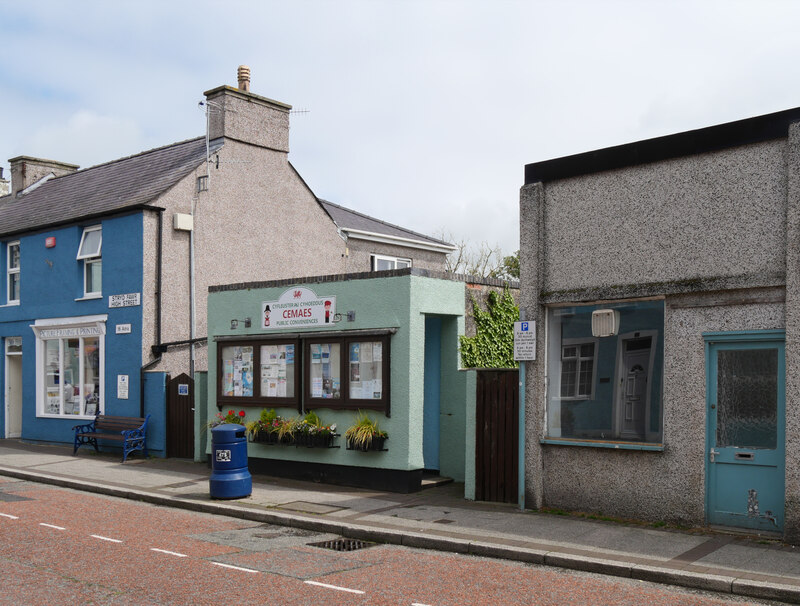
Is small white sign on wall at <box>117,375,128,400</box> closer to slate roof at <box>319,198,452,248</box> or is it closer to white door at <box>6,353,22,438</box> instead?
white door at <box>6,353,22,438</box>

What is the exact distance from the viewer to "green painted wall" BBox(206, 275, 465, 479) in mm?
12578

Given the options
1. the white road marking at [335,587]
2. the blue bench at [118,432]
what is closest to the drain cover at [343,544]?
the white road marking at [335,587]

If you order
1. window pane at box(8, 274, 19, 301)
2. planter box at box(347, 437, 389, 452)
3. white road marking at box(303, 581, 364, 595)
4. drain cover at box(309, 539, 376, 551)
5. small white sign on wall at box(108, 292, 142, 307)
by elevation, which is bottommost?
drain cover at box(309, 539, 376, 551)

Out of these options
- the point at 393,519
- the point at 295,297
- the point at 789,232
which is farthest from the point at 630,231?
the point at 295,297

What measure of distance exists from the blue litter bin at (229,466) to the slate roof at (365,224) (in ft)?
39.0

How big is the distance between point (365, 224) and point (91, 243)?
29.4ft

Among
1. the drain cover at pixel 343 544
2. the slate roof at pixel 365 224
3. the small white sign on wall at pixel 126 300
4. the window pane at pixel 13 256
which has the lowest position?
the drain cover at pixel 343 544

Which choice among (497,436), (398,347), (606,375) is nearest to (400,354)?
(398,347)

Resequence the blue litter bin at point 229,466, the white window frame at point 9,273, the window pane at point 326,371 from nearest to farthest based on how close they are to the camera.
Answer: the blue litter bin at point 229,466 < the window pane at point 326,371 < the white window frame at point 9,273

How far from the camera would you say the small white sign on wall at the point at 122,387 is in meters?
18.2

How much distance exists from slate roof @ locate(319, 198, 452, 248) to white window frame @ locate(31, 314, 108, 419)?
24.8ft

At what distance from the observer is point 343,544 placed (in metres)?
9.50

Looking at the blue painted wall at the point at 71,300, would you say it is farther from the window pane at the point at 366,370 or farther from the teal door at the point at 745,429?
the teal door at the point at 745,429

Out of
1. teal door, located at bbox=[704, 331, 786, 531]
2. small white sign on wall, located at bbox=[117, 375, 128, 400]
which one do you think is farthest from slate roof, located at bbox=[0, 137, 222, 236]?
teal door, located at bbox=[704, 331, 786, 531]
